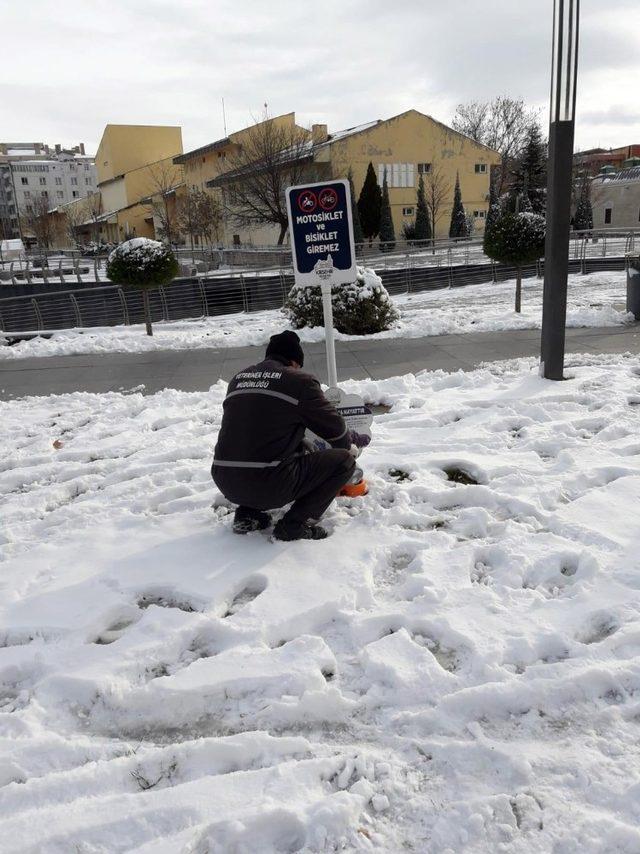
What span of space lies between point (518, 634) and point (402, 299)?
18.1 metres

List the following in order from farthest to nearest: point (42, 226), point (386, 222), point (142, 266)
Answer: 1. point (42, 226)
2. point (386, 222)
3. point (142, 266)

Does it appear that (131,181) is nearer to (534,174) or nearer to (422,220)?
(422,220)

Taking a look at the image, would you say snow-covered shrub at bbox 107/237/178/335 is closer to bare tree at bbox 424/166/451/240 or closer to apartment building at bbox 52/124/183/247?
bare tree at bbox 424/166/451/240

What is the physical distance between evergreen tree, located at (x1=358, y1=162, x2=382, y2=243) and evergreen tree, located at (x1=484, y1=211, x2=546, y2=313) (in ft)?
99.2

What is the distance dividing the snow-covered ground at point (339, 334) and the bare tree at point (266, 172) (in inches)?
903

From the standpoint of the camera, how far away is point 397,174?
45938mm

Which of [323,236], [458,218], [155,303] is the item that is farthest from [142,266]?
[458,218]

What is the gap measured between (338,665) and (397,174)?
47.2 meters

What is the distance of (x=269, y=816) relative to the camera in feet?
6.94

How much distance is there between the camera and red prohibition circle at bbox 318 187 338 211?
5.09m

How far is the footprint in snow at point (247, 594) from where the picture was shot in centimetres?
340

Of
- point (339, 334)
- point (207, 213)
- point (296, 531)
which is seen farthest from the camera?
point (207, 213)

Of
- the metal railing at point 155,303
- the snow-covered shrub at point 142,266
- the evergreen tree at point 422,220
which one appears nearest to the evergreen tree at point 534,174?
the evergreen tree at point 422,220

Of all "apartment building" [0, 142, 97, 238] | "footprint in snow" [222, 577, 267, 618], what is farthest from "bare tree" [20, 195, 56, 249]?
"footprint in snow" [222, 577, 267, 618]
